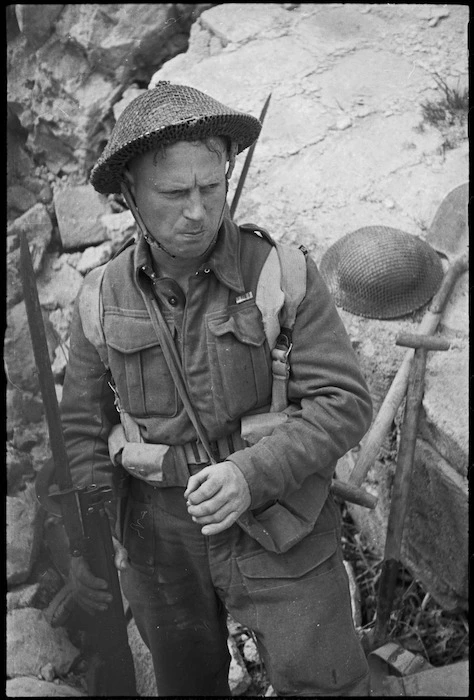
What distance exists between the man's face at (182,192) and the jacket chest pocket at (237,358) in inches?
8.6

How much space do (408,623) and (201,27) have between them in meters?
3.78

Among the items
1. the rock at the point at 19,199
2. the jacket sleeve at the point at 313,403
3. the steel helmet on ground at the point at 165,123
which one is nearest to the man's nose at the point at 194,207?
the steel helmet on ground at the point at 165,123

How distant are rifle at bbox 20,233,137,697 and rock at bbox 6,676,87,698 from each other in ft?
0.26

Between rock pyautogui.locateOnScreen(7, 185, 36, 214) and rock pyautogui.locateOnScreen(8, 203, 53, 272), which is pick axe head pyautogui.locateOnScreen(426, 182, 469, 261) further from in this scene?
rock pyautogui.locateOnScreen(7, 185, 36, 214)

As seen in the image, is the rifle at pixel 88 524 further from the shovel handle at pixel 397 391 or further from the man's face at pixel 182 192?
the shovel handle at pixel 397 391

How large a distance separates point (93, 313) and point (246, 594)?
0.96 m

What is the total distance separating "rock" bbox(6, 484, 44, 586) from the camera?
3.25 meters

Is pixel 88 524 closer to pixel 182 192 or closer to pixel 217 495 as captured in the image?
pixel 217 495

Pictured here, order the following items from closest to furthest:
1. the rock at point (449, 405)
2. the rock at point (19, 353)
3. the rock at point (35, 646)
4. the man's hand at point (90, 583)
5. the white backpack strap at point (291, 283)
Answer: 1. the white backpack strap at point (291, 283)
2. the man's hand at point (90, 583)
3. the rock at point (35, 646)
4. the rock at point (449, 405)
5. the rock at point (19, 353)

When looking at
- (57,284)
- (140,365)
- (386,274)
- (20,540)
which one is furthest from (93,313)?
(57,284)

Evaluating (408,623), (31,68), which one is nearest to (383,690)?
(408,623)

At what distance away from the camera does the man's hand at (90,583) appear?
→ 2506mm

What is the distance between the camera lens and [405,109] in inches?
178

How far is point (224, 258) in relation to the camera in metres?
2.23
